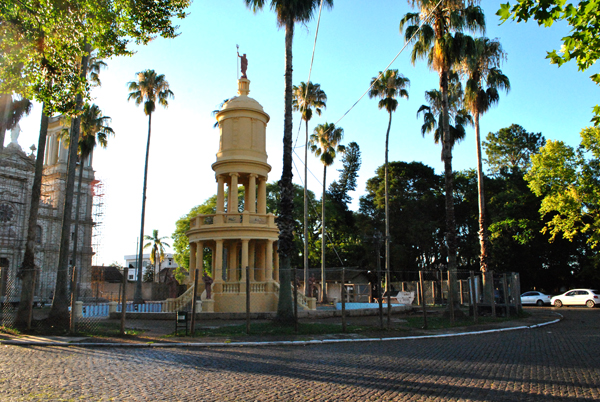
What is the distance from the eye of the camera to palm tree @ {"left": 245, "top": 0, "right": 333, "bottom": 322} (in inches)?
676

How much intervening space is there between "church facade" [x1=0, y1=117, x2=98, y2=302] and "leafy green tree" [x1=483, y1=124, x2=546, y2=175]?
2111 inches

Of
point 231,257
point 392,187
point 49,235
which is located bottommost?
point 231,257

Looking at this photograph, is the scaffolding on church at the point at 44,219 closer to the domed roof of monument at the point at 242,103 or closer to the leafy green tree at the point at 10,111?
the leafy green tree at the point at 10,111

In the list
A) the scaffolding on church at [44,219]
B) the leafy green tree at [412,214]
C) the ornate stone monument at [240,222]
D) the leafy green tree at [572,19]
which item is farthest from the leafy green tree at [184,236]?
the leafy green tree at [572,19]

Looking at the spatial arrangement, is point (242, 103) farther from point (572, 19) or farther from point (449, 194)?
point (572, 19)

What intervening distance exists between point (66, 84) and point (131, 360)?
8498 millimetres

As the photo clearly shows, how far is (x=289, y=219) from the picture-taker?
57.3 ft

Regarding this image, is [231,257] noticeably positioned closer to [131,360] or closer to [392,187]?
[131,360]

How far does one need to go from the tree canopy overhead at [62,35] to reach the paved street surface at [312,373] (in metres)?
7.36

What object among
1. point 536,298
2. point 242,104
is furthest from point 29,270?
point 536,298

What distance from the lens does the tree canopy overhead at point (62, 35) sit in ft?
38.5

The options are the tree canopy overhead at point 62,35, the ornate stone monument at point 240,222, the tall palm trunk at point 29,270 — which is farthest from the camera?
the ornate stone monument at point 240,222

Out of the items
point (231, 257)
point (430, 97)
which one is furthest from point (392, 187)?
point (231, 257)

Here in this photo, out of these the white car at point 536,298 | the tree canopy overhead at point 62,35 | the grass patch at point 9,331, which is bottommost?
the grass patch at point 9,331
